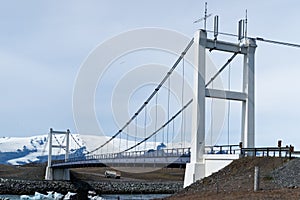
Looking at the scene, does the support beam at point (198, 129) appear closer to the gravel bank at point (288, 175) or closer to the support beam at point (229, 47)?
the support beam at point (229, 47)

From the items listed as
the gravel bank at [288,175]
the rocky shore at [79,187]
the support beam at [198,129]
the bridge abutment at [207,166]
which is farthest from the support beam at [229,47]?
the rocky shore at [79,187]

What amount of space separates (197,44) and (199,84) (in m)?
2.77

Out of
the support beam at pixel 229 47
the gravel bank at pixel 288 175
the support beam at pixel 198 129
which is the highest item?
the support beam at pixel 229 47

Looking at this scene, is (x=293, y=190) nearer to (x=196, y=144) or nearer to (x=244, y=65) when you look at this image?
(x=196, y=144)

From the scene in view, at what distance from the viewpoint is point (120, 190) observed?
77.8m

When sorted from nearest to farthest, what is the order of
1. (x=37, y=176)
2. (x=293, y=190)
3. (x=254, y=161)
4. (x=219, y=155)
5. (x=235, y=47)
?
(x=293, y=190)
(x=254, y=161)
(x=219, y=155)
(x=235, y=47)
(x=37, y=176)

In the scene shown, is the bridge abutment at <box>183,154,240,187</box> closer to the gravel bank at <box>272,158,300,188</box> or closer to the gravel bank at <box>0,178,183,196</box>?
the gravel bank at <box>272,158,300,188</box>

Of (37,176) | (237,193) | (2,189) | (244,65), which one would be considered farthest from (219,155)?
(37,176)

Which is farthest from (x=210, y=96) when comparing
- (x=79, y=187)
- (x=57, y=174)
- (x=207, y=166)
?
(x=57, y=174)

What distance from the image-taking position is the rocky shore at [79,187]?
72.3 meters

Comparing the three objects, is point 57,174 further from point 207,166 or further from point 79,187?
point 207,166

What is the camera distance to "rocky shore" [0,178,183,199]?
7231cm

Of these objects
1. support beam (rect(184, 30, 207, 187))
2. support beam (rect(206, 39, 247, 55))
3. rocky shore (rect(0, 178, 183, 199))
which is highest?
support beam (rect(206, 39, 247, 55))

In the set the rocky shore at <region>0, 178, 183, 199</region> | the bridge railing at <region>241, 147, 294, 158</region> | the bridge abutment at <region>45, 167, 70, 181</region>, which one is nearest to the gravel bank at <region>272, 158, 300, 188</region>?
the bridge railing at <region>241, 147, 294, 158</region>
